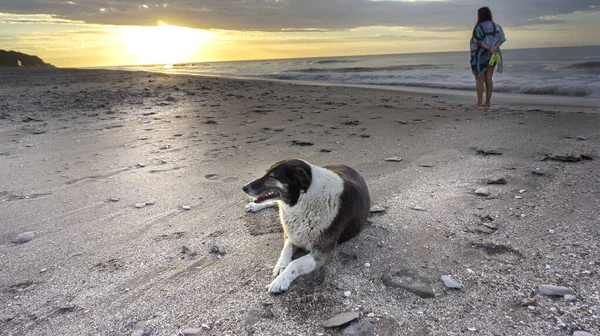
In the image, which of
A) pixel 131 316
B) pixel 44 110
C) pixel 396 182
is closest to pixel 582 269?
pixel 396 182

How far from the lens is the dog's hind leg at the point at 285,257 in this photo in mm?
3588

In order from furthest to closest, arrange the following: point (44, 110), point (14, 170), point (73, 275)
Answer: point (44, 110)
point (14, 170)
point (73, 275)

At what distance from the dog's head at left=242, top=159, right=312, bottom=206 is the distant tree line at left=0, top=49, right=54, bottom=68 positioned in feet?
158

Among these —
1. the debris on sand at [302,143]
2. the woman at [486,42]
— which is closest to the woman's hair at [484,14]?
the woman at [486,42]

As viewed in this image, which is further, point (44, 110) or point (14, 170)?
point (44, 110)

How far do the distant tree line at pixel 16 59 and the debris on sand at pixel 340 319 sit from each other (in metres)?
49.4

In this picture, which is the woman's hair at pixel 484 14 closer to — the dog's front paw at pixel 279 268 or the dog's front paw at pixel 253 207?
the dog's front paw at pixel 253 207

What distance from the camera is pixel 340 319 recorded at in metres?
2.90

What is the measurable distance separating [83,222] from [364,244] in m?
3.39

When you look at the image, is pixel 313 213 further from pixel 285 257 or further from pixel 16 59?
pixel 16 59

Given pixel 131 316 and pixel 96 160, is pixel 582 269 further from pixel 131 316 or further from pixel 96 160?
pixel 96 160

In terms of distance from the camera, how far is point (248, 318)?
3004mm

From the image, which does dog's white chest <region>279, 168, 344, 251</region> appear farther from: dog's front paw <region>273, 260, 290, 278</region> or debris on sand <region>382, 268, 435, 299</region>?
debris on sand <region>382, 268, 435, 299</region>

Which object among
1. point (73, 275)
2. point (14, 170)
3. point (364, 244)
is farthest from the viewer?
point (14, 170)
